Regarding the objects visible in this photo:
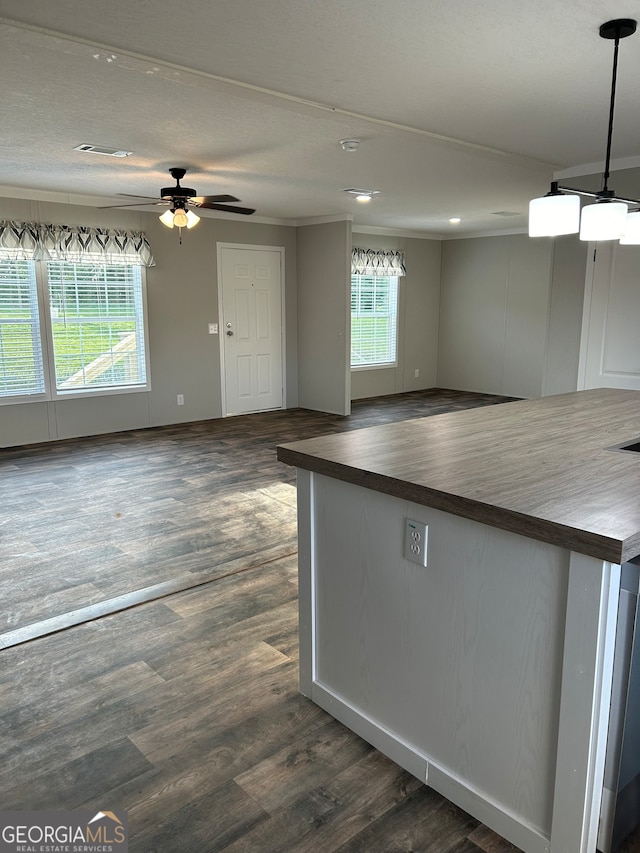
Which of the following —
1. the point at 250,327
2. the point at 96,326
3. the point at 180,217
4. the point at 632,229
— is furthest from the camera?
the point at 250,327

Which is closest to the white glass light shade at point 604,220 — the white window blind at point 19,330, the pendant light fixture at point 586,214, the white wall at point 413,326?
the pendant light fixture at point 586,214

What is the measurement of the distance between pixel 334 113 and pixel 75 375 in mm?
4200

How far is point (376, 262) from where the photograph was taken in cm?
870

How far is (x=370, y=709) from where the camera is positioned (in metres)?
1.97

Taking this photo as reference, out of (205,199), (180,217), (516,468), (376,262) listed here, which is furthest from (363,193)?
(516,468)

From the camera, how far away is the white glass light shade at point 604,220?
2265 mm

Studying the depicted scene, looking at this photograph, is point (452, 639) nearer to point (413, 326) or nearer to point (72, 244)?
point (72, 244)

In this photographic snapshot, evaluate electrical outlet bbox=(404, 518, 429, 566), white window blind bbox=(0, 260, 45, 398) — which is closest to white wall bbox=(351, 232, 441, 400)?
white window blind bbox=(0, 260, 45, 398)

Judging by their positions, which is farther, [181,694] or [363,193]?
[363,193]

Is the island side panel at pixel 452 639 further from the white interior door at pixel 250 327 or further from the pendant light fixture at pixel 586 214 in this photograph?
the white interior door at pixel 250 327

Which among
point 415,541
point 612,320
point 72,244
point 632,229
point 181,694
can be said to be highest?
point 72,244

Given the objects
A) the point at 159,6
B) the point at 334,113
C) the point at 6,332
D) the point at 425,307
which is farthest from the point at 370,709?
the point at 425,307

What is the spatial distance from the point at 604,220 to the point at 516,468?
1.13 metres

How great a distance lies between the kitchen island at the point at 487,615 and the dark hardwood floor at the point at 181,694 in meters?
0.16
